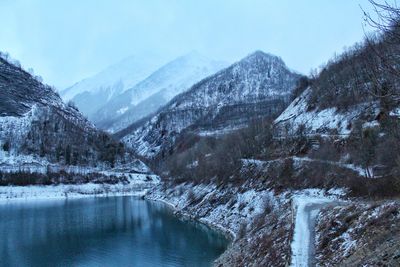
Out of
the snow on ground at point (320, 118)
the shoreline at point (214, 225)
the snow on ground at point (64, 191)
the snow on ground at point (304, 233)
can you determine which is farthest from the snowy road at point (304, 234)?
the snow on ground at point (64, 191)

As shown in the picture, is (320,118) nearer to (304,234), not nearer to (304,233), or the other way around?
(304,233)

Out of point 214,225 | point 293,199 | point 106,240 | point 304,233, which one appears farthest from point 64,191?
point 304,233

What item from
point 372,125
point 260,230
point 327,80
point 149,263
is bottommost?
point 149,263

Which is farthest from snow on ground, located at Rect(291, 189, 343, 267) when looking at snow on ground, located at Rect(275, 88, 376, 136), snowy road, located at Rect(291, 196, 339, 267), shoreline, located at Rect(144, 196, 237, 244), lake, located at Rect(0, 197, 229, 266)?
snow on ground, located at Rect(275, 88, 376, 136)

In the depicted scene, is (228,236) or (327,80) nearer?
(228,236)

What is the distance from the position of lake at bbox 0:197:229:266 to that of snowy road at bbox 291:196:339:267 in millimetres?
14351

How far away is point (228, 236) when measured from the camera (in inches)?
2344

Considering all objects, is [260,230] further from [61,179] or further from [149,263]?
[61,179]

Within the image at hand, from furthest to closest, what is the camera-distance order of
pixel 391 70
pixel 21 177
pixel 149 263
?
1. pixel 21 177
2. pixel 149 263
3. pixel 391 70

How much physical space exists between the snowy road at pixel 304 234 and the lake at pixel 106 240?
14.4 meters

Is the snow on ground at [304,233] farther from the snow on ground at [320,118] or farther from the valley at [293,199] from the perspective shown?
the snow on ground at [320,118]

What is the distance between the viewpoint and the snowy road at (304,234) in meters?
26.2

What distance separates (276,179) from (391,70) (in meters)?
58.8

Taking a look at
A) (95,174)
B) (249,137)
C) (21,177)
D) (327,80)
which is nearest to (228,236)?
(249,137)
